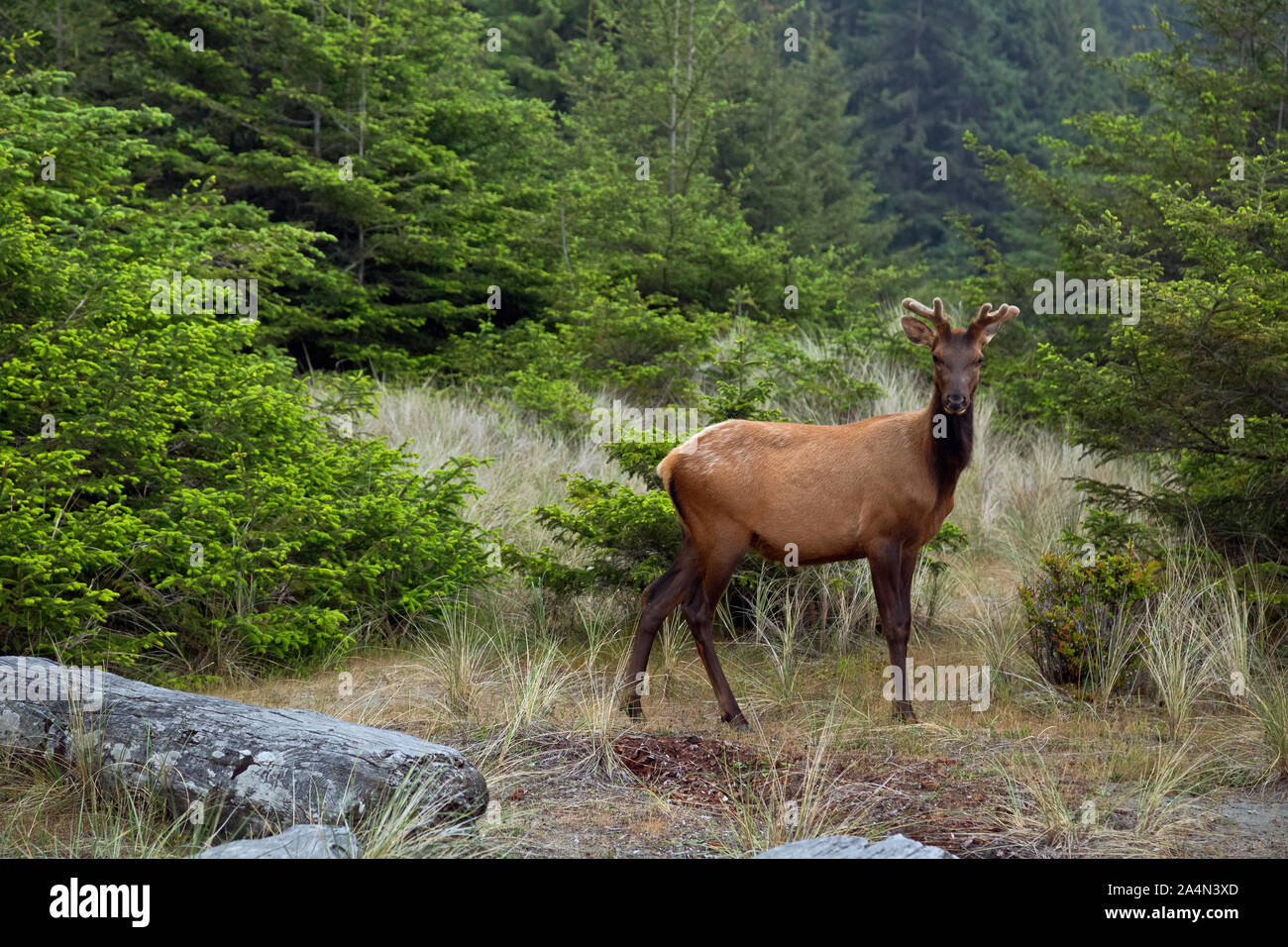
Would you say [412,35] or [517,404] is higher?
[412,35]

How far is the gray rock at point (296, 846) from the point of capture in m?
4.12

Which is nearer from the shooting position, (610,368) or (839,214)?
(610,368)

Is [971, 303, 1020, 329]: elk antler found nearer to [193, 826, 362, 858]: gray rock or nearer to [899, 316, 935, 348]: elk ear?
[899, 316, 935, 348]: elk ear

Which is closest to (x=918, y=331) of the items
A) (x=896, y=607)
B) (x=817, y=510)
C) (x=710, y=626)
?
(x=817, y=510)

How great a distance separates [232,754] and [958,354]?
4.11 m

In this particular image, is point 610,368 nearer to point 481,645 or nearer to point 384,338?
point 384,338

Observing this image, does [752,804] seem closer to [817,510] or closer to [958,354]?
[817,510]

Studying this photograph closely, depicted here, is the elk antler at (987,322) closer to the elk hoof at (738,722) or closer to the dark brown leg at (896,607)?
the dark brown leg at (896,607)

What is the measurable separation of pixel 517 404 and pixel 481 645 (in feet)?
20.8

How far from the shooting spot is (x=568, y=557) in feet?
30.1

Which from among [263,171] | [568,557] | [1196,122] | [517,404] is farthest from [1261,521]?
[263,171]

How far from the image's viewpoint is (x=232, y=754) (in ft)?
16.2

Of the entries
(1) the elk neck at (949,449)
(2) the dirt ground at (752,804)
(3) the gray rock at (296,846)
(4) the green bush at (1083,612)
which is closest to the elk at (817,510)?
(1) the elk neck at (949,449)

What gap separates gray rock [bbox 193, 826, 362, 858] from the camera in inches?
162
